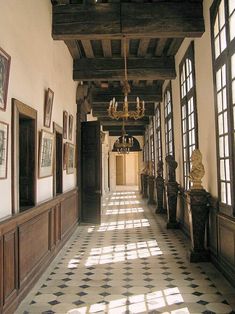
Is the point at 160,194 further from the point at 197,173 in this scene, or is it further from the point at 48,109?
the point at 48,109

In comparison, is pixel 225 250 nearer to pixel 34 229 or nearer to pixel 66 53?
pixel 34 229

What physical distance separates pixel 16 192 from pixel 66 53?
5034 mm

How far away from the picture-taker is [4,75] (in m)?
3.76

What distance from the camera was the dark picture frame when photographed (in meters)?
3.73

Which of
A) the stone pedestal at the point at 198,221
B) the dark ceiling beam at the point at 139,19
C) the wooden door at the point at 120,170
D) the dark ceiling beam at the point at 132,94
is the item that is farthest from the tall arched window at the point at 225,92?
the wooden door at the point at 120,170

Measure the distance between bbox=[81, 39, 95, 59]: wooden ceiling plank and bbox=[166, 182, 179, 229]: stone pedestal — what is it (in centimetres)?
395

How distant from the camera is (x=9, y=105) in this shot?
4105 mm

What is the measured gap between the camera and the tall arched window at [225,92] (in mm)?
4738

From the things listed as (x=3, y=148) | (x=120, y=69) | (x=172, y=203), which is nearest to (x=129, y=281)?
(x=3, y=148)

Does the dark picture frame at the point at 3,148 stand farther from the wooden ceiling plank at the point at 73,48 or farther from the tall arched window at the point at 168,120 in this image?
the tall arched window at the point at 168,120

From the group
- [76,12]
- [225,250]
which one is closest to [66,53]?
[76,12]

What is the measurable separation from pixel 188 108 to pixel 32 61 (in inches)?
162

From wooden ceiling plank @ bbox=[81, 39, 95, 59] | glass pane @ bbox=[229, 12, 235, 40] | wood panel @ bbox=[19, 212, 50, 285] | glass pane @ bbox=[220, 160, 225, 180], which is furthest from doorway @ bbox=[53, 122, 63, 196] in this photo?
glass pane @ bbox=[229, 12, 235, 40]

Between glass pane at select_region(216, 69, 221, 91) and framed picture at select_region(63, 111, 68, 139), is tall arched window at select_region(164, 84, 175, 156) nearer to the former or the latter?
framed picture at select_region(63, 111, 68, 139)
